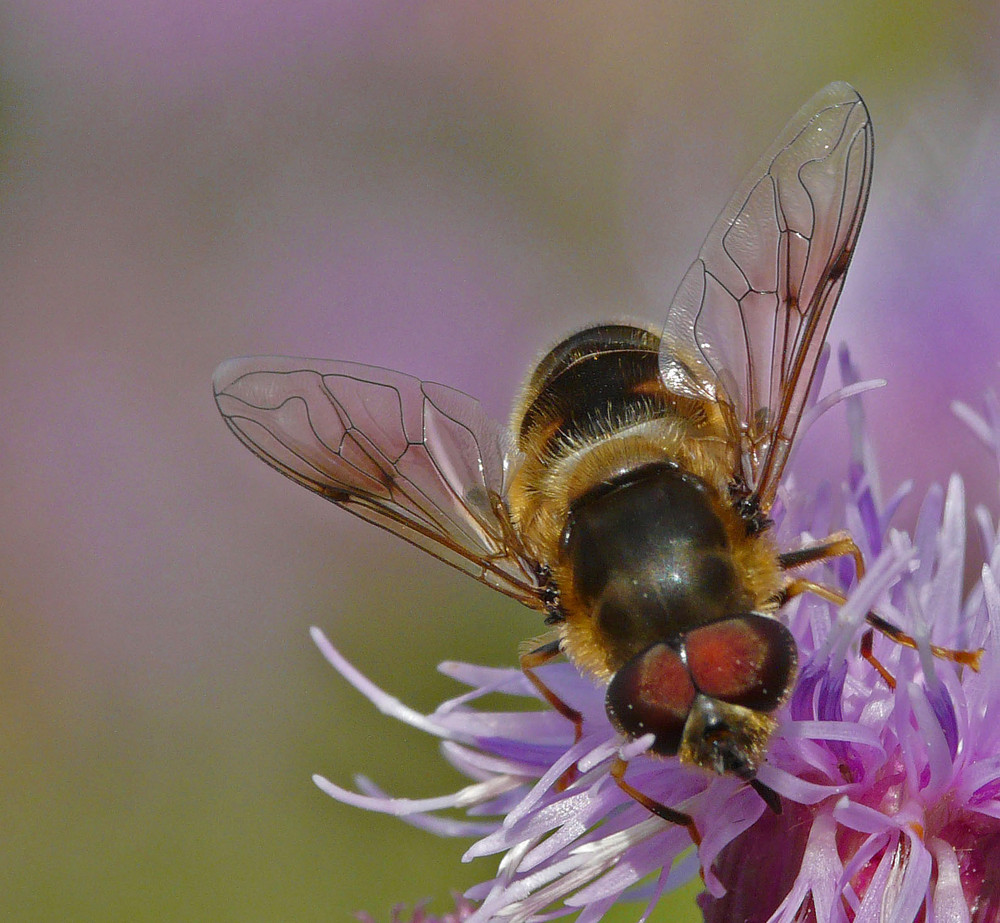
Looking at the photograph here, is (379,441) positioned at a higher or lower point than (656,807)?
higher

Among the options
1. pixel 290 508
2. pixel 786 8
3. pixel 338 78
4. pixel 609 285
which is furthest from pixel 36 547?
pixel 786 8

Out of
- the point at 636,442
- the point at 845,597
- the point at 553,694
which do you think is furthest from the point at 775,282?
the point at 553,694

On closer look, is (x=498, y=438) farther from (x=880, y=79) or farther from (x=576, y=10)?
(x=576, y=10)

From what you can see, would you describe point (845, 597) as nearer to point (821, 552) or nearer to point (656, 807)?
point (821, 552)

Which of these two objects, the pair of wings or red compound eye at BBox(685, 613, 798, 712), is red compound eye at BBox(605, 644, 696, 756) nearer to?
red compound eye at BBox(685, 613, 798, 712)

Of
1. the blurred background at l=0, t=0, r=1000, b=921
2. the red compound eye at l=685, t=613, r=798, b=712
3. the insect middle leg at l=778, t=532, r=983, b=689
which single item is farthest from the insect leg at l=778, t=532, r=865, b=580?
the blurred background at l=0, t=0, r=1000, b=921

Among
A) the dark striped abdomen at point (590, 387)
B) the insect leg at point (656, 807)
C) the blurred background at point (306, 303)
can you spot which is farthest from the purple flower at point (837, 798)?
the blurred background at point (306, 303)
